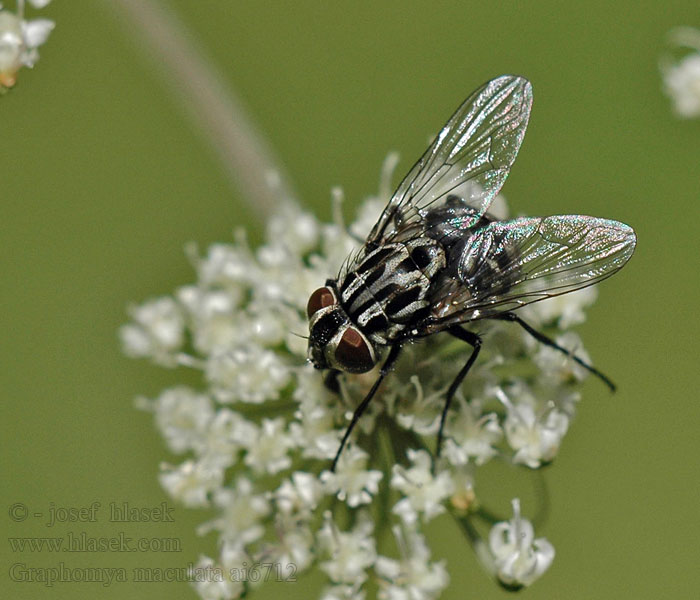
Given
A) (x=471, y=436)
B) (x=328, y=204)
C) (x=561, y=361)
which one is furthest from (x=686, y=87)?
(x=328, y=204)

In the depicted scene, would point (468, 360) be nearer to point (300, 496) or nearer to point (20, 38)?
point (300, 496)

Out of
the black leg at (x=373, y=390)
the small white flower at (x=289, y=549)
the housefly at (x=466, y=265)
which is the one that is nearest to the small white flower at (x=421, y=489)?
the housefly at (x=466, y=265)

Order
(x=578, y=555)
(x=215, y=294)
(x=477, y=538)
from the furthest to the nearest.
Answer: (x=578, y=555)
(x=215, y=294)
(x=477, y=538)

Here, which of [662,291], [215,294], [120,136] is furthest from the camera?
[120,136]

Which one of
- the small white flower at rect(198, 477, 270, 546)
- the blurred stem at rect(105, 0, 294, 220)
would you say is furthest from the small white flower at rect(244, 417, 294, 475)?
the blurred stem at rect(105, 0, 294, 220)

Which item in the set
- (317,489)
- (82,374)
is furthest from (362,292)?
(82,374)

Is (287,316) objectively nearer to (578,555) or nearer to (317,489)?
(317,489)

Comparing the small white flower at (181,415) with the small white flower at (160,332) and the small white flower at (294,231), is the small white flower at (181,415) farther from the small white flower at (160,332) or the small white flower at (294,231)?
the small white flower at (294,231)

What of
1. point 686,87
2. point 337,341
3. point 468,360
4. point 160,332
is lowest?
point 468,360
